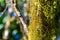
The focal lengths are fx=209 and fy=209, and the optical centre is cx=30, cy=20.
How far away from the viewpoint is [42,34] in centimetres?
132

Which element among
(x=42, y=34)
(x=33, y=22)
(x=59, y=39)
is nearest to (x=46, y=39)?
(x=42, y=34)

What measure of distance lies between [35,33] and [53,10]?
0.19 metres

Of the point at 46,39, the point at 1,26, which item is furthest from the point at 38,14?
the point at 1,26

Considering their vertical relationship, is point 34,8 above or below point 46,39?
above

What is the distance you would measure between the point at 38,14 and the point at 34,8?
0.06 metres

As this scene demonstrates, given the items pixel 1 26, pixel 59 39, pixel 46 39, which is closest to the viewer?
pixel 46 39

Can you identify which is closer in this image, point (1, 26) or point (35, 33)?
point (35, 33)

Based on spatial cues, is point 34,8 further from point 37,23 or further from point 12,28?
point 12,28

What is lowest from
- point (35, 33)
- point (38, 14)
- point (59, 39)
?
point (59, 39)

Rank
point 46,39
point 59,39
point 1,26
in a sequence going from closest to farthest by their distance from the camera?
point 46,39 → point 59,39 → point 1,26

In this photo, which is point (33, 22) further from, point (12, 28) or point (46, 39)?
point (12, 28)

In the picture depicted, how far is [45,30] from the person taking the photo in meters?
1.31

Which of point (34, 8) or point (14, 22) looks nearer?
point (34, 8)

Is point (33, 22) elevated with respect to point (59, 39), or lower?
elevated
